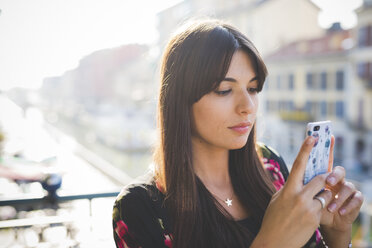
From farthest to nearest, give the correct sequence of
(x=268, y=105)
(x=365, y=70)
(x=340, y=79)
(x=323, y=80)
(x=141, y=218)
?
(x=268, y=105) → (x=323, y=80) → (x=340, y=79) → (x=365, y=70) → (x=141, y=218)

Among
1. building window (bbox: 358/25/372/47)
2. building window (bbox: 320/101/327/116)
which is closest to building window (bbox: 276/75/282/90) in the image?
building window (bbox: 320/101/327/116)

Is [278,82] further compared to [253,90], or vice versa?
[278,82]

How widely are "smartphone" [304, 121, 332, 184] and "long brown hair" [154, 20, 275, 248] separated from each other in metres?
0.22

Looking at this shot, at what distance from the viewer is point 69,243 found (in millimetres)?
1617

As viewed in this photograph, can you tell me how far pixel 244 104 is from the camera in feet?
2.78

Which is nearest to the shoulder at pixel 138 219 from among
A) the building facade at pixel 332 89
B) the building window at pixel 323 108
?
the building facade at pixel 332 89

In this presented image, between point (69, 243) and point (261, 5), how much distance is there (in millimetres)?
16884

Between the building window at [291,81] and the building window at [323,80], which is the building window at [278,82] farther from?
the building window at [323,80]

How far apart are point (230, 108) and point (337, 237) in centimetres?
42

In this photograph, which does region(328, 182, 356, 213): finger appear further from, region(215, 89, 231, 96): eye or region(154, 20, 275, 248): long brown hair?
region(215, 89, 231, 96): eye

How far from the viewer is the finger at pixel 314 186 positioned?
712mm

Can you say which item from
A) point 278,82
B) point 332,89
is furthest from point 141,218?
point 278,82

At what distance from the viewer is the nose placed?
846mm

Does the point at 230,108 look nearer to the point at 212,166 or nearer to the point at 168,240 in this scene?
the point at 212,166
